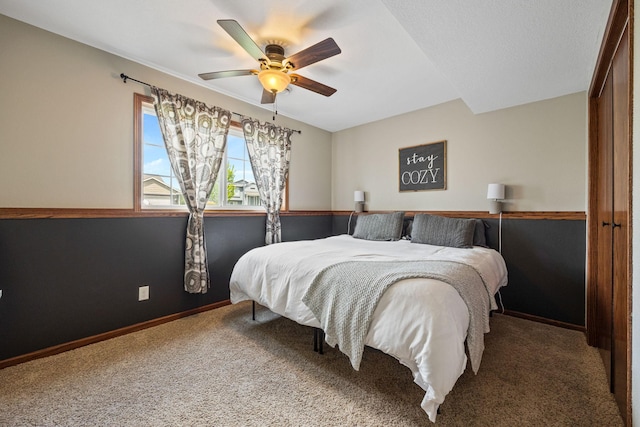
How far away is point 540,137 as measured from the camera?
8.69 feet

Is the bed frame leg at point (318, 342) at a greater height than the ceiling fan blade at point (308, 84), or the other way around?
the ceiling fan blade at point (308, 84)

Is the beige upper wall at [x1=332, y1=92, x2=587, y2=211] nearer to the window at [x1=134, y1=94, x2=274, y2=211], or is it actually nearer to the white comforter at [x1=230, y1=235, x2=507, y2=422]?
the white comforter at [x1=230, y1=235, x2=507, y2=422]

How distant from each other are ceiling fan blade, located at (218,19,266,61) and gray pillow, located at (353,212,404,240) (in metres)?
2.17

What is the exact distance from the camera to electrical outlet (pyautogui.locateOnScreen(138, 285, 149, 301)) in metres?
2.37

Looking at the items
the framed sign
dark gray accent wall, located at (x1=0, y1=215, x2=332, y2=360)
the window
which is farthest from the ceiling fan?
the framed sign

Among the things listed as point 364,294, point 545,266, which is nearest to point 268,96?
point 364,294

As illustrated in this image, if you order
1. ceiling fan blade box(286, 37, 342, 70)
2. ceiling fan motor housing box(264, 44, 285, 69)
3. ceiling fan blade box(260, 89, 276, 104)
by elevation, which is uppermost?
ceiling fan motor housing box(264, 44, 285, 69)

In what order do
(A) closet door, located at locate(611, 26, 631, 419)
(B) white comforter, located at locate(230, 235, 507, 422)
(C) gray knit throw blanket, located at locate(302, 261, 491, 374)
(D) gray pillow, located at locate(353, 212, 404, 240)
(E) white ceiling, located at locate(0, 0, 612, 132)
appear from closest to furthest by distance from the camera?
(B) white comforter, located at locate(230, 235, 507, 422) → (A) closet door, located at locate(611, 26, 631, 419) → (C) gray knit throw blanket, located at locate(302, 261, 491, 374) → (E) white ceiling, located at locate(0, 0, 612, 132) → (D) gray pillow, located at locate(353, 212, 404, 240)

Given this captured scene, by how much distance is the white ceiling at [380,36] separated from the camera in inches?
62.5

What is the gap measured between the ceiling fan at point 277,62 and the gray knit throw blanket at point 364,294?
1397 millimetres

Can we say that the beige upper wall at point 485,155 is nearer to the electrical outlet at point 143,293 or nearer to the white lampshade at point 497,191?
the white lampshade at point 497,191

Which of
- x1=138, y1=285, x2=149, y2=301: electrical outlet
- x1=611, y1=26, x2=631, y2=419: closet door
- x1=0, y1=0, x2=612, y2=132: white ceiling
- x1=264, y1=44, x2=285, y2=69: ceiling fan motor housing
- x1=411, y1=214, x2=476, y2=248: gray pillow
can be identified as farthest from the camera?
x1=411, y1=214, x2=476, y2=248: gray pillow

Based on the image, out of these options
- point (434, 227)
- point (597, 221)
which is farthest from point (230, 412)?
point (597, 221)

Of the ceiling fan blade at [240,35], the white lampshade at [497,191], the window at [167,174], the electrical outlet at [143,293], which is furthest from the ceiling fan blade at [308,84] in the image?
the electrical outlet at [143,293]
